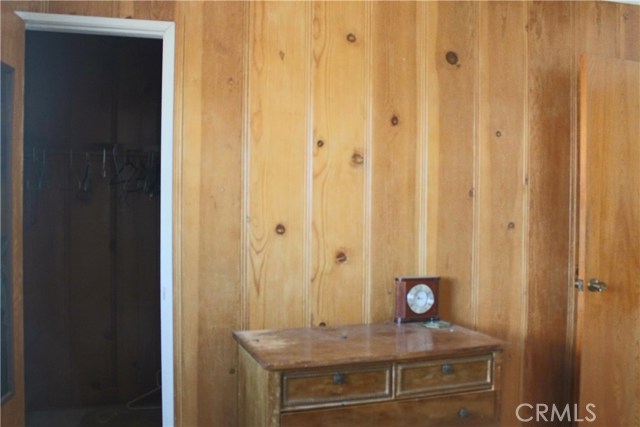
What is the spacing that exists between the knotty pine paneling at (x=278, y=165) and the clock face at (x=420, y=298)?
1.47ft

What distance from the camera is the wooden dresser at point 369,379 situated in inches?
66.2

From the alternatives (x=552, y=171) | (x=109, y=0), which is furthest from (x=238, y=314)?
(x=552, y=171)

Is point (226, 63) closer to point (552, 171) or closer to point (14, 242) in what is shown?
point (14, 242)

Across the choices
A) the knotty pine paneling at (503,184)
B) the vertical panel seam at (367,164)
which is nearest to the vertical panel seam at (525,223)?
the knotty pine paneling at (503,184)

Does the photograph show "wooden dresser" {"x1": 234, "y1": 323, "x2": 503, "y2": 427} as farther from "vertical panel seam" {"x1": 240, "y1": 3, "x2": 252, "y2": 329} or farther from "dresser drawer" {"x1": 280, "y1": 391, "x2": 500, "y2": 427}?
"vertical panel seam" {"x1": 240, "y1": 3, "x2": 252, "y2": 329}

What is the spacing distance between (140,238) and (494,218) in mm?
2207

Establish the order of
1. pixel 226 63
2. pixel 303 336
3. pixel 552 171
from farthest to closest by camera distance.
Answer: pixel 552 171 → pixel 226 63 → pixel 303 336

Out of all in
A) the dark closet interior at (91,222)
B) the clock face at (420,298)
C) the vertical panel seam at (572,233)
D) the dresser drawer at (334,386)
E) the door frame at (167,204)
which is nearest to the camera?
the dresser drawer at (334,386)

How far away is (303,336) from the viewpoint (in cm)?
203

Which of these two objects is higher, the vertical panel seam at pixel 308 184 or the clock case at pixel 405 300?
the vertical panel seam at pixel 308 184

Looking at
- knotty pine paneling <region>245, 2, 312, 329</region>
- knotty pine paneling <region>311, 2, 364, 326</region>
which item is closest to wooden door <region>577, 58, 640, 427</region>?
knotty pine paneling <region>311, 2, 364, 326</region>

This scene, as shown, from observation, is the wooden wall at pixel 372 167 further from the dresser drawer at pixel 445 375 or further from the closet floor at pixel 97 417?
the closet floor at pixel 97 417

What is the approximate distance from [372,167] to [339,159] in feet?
0.52

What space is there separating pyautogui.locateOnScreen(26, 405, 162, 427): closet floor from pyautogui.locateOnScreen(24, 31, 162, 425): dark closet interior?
0.04m
